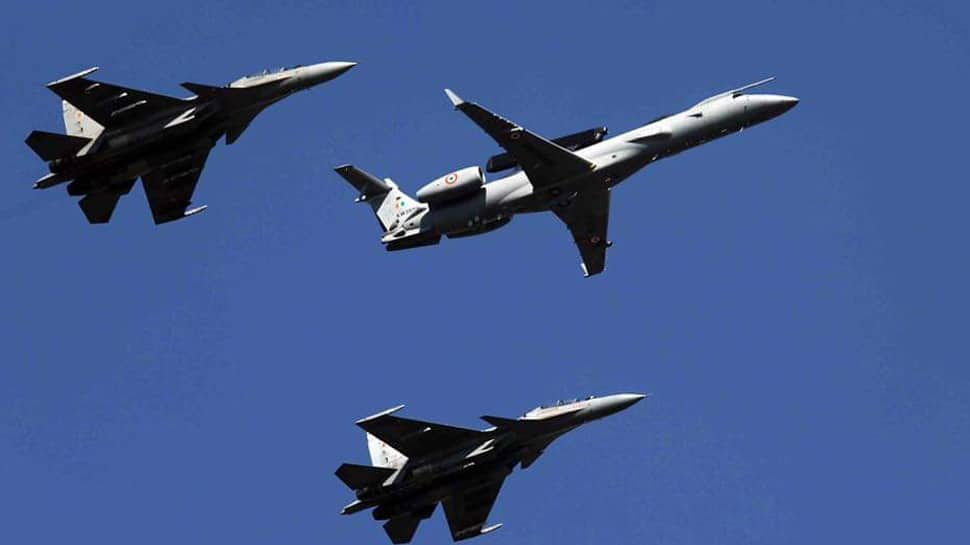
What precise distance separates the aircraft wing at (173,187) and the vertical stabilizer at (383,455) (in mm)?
12186

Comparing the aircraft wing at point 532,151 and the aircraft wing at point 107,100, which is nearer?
the aircraft wing at point 532,151

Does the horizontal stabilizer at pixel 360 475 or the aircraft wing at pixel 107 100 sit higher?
the aircraft wing at pixel 107 100

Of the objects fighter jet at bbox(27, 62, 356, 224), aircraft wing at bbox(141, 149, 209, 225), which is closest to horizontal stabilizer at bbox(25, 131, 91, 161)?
fighter jet at bbox(27, 62, 356, 224)

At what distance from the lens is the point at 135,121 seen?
9519 cm

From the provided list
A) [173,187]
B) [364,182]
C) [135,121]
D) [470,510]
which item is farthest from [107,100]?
[470,510]

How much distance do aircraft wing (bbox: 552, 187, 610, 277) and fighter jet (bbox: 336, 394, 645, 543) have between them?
8799 mm

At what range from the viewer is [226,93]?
3735 inches

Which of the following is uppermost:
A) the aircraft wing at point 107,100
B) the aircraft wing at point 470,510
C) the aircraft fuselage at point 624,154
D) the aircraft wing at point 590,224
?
the aircraft wing at point 107,100

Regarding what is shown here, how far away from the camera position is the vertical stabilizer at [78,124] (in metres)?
95.1

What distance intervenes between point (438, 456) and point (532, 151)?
12778mm

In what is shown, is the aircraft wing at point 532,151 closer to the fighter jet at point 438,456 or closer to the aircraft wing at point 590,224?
the aircraft wing at point 590,224

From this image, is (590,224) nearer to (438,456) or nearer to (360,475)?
(438,456)

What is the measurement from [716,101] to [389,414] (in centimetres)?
1810

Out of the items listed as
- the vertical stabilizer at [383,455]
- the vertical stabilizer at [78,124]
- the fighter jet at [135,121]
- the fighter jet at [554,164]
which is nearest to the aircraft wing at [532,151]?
the fighter jet at [554,164]
